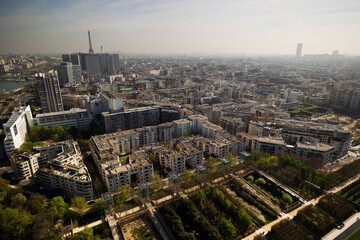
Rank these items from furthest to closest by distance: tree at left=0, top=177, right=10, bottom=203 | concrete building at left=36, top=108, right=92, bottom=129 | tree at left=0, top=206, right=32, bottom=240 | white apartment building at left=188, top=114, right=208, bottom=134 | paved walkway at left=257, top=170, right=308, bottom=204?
concrete building at left=36, top=108, right=92, bottom=129 < white apartment building at left=188, top=114, right=208, bottom=134 < paved walkway at left=257, top=170, right=308, bottom=204 < tree at left=0, top=177, right=10, bottom=203 < tree at left=0, top=206, right=32, bottom=240

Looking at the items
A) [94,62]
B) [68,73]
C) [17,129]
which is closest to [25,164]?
[17,129]

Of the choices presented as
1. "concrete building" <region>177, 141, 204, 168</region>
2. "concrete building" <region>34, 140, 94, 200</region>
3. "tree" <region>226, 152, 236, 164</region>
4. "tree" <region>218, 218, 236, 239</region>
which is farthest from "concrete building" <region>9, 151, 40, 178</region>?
"tree" <region>226, 152, 236, 164</region>

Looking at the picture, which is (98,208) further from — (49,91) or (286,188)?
(49,91)

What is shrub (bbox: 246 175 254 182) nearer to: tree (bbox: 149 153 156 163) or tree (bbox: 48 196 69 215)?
tree (bbox: 149 153 156 163)

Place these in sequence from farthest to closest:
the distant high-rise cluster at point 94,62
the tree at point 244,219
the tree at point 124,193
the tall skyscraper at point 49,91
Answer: the distant high-rise cluster at point 94,62, the tall skyscraper at point 49,91, the tree at point 124,193, the tree at point 244,219

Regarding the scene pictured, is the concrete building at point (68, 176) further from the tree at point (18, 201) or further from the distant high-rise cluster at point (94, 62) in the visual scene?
the distant high-rise cluster at point (94, 62)

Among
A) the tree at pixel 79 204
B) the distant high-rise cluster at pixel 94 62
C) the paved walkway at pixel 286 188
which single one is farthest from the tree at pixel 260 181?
the distant high-rise cluster at pixel 94 62

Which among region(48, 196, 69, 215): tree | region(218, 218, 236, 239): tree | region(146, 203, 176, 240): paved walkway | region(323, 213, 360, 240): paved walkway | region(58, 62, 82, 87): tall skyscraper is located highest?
region(58, 62, 82, 87): tall skyscraper

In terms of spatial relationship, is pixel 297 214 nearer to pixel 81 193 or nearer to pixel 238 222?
pixel 238 222
